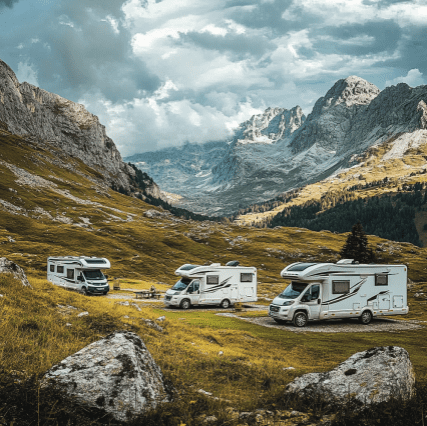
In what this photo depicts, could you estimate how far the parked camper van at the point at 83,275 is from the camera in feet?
150

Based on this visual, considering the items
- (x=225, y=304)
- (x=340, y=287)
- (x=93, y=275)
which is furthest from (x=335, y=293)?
(x=93, y=275)

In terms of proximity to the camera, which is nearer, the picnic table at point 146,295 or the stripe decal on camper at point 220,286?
the stripe decal on camper at point 220,286

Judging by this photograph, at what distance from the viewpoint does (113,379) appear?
8461 mm

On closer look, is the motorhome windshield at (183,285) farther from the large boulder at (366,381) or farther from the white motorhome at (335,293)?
the large boulder at (366,381)

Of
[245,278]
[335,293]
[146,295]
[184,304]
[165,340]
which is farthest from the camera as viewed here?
[146,295]

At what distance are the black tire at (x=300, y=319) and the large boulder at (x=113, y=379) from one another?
68.4 feet

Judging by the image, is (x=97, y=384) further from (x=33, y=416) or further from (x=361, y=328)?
(x=361, y=328)

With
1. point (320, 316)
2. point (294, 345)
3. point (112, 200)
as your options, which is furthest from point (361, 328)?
point (112, 200)

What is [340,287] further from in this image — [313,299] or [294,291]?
[294,291]

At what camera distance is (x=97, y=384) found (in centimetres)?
830

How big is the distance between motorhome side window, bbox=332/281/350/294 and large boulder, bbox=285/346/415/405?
19.5 meters

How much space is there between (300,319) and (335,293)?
3.80m

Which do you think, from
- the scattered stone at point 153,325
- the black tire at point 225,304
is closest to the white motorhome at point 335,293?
the black tire at point 225,304

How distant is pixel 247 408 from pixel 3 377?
6.00m
